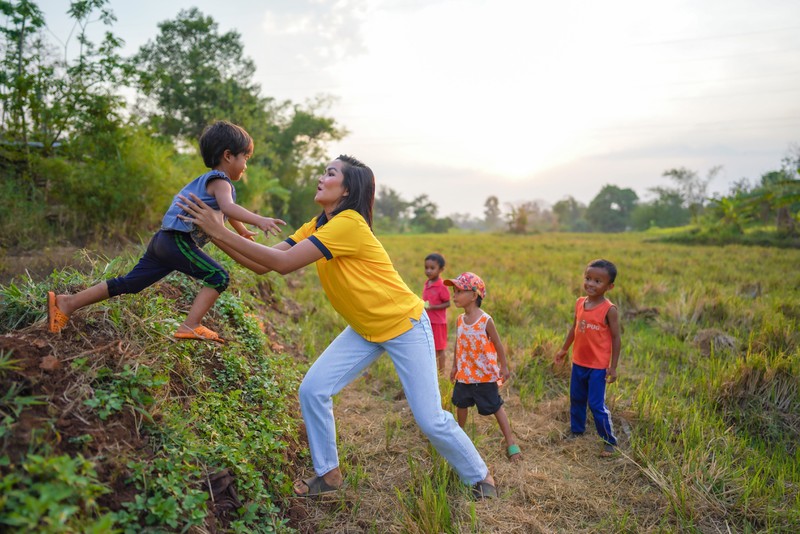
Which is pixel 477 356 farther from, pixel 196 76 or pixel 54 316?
pixel 196 76

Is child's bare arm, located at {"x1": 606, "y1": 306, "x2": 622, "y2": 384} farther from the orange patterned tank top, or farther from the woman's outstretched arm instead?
the woman's outstretched arm

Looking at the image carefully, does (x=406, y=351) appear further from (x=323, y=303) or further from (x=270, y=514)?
(x=323, y=303)

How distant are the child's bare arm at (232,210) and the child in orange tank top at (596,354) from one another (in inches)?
99.2

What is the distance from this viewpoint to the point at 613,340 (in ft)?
13.0

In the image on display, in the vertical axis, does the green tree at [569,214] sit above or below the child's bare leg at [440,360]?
above

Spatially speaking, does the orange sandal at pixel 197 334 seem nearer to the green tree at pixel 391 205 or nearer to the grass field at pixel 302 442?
the grass field at pixel 302 442

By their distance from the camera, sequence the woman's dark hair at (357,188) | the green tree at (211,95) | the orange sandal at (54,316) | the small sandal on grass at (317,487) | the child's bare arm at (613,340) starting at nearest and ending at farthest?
the orange sandal at (54,316) < the woman's dark hair at (357,188) < the small sandal on grass at (317,487) < the child's bare arm at (613,340) < the green tree at (211,95)

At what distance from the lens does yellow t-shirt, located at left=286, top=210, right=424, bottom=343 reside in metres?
2.93

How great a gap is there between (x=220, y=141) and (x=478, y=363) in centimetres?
245

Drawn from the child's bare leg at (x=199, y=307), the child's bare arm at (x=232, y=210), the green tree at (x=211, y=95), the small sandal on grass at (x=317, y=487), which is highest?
the green tree at (x=211, y=95)

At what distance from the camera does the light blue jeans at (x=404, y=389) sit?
300 cm

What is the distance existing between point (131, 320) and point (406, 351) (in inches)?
68.9

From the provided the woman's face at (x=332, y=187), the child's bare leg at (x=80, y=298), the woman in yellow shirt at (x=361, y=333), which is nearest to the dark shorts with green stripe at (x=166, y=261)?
the child's bare leg at (x=80, y=298)

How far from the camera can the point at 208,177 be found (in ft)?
10.1
